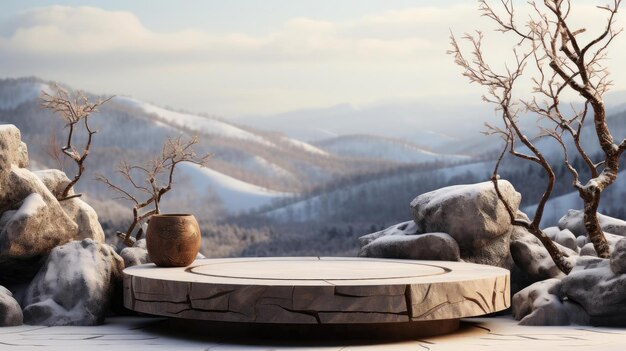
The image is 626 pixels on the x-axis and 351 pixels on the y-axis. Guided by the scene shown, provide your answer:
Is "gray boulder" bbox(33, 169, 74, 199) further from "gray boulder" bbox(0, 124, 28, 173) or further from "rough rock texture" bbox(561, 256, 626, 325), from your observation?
"rough rock texture" bbox(561, 256, 626, 325)

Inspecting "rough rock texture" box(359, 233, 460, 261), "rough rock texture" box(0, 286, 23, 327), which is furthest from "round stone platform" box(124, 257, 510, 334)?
"rough rock texture" box(359, 233, 460, 261)

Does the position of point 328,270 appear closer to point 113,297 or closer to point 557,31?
point 113,297

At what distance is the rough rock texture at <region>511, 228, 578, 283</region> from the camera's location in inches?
362

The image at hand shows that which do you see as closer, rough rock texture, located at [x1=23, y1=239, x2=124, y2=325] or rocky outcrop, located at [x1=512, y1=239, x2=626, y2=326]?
rocky outcrop, located at [x1=512, y1=239, x2=626, y2=326]

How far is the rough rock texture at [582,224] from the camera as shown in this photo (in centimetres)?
1052

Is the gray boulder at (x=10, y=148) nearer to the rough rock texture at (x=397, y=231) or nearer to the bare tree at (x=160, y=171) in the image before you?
the bare tree at (x=160, y=171)

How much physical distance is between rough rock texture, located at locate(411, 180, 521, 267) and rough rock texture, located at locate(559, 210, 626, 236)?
5.70ft

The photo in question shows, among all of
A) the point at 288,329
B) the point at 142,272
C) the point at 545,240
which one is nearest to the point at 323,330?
the point at 288,329

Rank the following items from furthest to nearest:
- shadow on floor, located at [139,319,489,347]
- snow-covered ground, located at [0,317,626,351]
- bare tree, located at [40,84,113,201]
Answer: bare tree, located at [40,84,113,201], shadow on floor, located at [139,319,489,347], snow-covered ground, located at [0,317,626,351]

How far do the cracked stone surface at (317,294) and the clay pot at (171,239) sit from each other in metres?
0.27

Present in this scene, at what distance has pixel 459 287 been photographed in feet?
22.9

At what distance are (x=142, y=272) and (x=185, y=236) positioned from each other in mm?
610

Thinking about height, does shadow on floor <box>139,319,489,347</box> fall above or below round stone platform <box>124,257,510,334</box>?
below

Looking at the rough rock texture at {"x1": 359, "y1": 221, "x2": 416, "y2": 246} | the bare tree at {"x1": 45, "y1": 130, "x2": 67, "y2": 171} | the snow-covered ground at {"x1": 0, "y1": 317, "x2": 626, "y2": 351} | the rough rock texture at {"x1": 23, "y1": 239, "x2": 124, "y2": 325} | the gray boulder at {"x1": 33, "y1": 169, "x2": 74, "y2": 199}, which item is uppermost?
the bare tree at {"x1": 45, "y1": 130, "x2": 67, "y2": 171}
